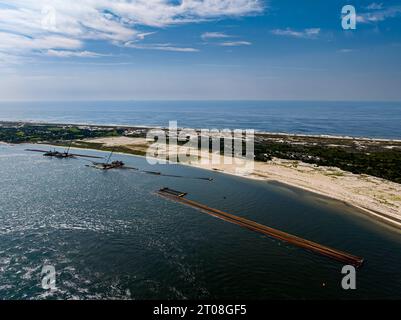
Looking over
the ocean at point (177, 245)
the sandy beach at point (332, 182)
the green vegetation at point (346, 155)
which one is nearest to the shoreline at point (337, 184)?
the sandy beach at point (332, 182)

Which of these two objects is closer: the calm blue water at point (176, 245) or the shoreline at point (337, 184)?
the calm blue water at point (176, 245)

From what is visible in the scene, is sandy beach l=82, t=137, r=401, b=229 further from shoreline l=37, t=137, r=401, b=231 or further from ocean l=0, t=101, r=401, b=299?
ocean l=0, t=101, r=401, b=299

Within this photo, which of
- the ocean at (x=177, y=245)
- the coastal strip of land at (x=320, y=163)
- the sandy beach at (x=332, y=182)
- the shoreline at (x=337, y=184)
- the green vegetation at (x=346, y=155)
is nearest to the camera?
the ocean at (x=177, y=245)

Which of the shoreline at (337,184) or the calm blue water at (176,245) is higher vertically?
the shoreline at (337,184)

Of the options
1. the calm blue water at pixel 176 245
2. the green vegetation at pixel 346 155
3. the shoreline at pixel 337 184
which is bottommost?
the calm blue water at pixel 176 245

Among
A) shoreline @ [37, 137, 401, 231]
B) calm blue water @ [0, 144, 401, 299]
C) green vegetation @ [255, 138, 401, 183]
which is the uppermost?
green vegetation @ [255, 138, 401, 183]

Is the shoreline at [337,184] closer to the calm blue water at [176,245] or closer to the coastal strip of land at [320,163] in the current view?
the coastal strip of land at [320,163]

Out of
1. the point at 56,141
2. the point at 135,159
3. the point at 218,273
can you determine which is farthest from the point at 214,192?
the point at 56,141

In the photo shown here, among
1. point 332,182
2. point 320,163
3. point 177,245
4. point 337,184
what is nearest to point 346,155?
point 320,163

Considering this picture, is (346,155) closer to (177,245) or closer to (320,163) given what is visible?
(320,163)

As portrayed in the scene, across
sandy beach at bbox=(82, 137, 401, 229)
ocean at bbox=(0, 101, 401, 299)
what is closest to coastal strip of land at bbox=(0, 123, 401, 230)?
sandy beach at bbox=(82, 137, 401, 229)
